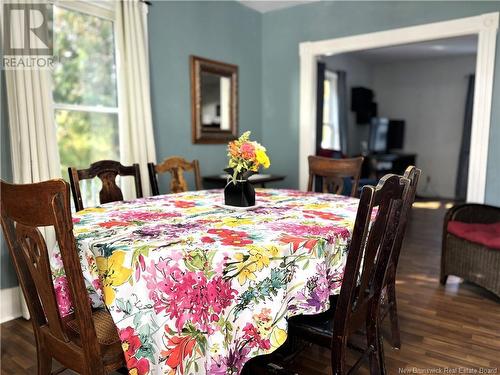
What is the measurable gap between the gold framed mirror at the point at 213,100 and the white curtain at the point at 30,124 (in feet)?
4.78

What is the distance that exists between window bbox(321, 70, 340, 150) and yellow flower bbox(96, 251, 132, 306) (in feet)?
18.0

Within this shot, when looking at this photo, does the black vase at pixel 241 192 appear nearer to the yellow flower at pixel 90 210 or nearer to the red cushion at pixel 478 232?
the yellow flower at pixel 90 210

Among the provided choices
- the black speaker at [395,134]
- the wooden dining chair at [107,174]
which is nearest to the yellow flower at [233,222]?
the wooden dining chair at [107,174]

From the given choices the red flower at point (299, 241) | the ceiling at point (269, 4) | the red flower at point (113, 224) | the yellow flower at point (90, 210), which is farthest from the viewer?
the ceiling at point (269, 4)

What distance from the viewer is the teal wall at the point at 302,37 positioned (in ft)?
10.8

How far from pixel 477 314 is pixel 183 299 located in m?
2.21

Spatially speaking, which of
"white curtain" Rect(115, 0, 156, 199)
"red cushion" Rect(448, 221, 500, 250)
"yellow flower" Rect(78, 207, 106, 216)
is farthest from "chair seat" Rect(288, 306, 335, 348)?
"white curtain" Rect(115, 0, 156, 199)

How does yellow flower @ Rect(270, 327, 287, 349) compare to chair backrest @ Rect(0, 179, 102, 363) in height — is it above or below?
below

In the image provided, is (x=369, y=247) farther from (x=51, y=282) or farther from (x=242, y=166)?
(x=51, y=282)

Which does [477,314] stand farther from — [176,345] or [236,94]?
[236,94]

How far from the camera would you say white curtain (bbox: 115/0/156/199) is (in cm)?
300

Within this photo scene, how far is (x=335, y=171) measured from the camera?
9.13 feet

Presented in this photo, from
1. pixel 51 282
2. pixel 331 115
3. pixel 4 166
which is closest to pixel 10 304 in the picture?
pixel 4 166

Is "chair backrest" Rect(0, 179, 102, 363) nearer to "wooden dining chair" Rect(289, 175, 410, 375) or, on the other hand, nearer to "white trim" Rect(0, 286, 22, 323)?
"wooden dining chair" Rect(289, 175, 410, 375)
